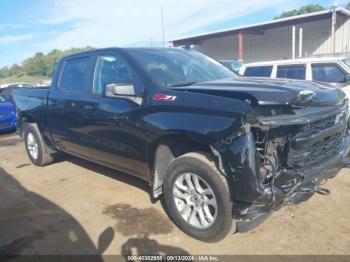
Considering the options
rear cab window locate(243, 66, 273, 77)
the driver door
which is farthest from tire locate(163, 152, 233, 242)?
rear cab window locate(243, 66, 273, 77)

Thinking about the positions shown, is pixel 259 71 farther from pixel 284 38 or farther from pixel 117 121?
pixel 284 38

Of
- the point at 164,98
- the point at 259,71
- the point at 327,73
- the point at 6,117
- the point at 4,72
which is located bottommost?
the point at 6,117

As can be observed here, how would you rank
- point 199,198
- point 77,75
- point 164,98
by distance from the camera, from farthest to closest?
point 77,75, point 164,98, point 199,198

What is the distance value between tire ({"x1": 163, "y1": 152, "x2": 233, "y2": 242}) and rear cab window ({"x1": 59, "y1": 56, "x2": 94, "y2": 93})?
1.91 m

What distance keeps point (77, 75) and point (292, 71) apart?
5566 mm

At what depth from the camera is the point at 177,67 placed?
4477 mm

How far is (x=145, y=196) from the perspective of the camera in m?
4.91

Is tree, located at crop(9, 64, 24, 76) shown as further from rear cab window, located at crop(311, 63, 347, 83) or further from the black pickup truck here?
the black pickup truck

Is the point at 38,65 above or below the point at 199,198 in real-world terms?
above

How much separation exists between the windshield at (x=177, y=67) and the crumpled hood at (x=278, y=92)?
13.2 inches

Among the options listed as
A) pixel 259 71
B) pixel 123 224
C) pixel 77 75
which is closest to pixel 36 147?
pixel 77 75

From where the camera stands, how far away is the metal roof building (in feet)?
87.7

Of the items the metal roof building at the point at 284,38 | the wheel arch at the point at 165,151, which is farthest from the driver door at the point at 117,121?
the metal roof building at the point at 284,38

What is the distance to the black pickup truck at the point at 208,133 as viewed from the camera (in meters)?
3.20
